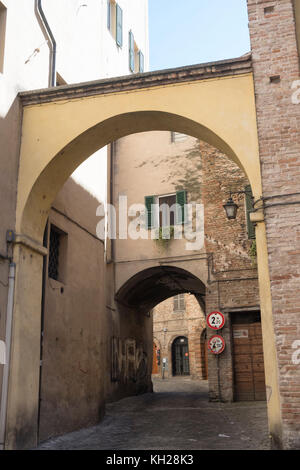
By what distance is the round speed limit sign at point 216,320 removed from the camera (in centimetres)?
1372

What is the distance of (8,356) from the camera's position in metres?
6.91

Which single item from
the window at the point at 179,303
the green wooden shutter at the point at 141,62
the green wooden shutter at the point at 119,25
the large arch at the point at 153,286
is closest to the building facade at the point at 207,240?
the large arch at the point at 153,286

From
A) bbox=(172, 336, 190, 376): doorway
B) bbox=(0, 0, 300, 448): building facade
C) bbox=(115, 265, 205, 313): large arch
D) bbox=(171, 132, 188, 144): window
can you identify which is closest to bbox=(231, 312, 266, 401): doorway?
bbox=(115, 265, 205, 313): large arch

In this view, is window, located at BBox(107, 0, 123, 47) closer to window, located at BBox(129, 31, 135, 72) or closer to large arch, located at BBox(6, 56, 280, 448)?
window, located at BBox(129, 31, 135, 72)

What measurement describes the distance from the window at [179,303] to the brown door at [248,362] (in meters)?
16.7

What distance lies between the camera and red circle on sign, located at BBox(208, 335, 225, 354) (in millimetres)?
13586

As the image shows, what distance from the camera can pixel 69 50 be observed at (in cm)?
1046

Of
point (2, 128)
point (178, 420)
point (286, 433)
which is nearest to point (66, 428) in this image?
point (178, 420)

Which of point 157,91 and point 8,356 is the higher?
point 157,91

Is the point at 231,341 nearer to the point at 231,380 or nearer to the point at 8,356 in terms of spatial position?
the point at 231,380

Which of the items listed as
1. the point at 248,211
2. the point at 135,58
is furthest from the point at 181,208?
the point at 135,58

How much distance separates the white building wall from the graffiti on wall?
4.82 meters

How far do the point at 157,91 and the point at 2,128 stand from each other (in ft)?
7.72

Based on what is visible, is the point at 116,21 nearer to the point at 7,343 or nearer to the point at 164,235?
the point at 164,235
